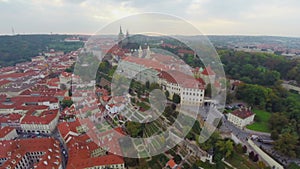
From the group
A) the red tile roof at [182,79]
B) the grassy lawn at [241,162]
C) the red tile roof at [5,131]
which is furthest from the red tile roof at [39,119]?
the grassy lawn at [241,162]

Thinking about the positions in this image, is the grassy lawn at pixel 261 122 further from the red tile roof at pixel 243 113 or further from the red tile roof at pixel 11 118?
the red tile roof at pixel 11 118

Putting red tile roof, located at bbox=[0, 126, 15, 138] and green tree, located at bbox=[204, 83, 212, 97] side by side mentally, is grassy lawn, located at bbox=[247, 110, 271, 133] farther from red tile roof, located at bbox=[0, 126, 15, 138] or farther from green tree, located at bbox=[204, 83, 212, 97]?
red tile roof, located at bbox=[0, 126, 15, 138]

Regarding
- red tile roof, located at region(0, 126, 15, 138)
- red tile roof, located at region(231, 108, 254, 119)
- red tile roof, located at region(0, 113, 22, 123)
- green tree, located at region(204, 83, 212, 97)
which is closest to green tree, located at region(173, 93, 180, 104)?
green tree, located at region(204, 83, 212, 97)

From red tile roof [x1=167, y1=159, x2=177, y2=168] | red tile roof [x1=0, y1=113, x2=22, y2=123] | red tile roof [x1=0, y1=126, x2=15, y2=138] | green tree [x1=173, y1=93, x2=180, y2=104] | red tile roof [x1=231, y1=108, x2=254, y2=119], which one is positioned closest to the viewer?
red tile roof [x1=167, y1=159, x2=177, y2=168]

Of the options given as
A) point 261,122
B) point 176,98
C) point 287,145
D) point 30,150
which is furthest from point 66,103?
point 287,145

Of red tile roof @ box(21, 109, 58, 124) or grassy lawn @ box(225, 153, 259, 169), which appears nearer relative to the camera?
grassy lawn @ box(225, 153, 259, 169)

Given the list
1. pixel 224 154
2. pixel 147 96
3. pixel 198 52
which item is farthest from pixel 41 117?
pixel 198 52

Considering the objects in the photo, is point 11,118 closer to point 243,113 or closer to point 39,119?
point 39,119

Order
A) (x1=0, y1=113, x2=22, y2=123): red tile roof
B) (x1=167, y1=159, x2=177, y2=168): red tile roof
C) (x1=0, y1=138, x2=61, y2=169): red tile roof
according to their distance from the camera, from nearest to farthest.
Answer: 1. (x1=167, y1=159, x2=177, y2=168): red tile roof
2. (x1=0, y1=138, x2=61, y2=169): red tile roof
3. (x1=0, y1=113, x2=22, y2=123): red tile roof

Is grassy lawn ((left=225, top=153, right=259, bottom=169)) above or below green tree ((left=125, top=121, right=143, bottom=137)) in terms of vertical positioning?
below

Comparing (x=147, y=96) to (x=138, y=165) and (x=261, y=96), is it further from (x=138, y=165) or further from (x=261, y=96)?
→ (x=261, y=96)
